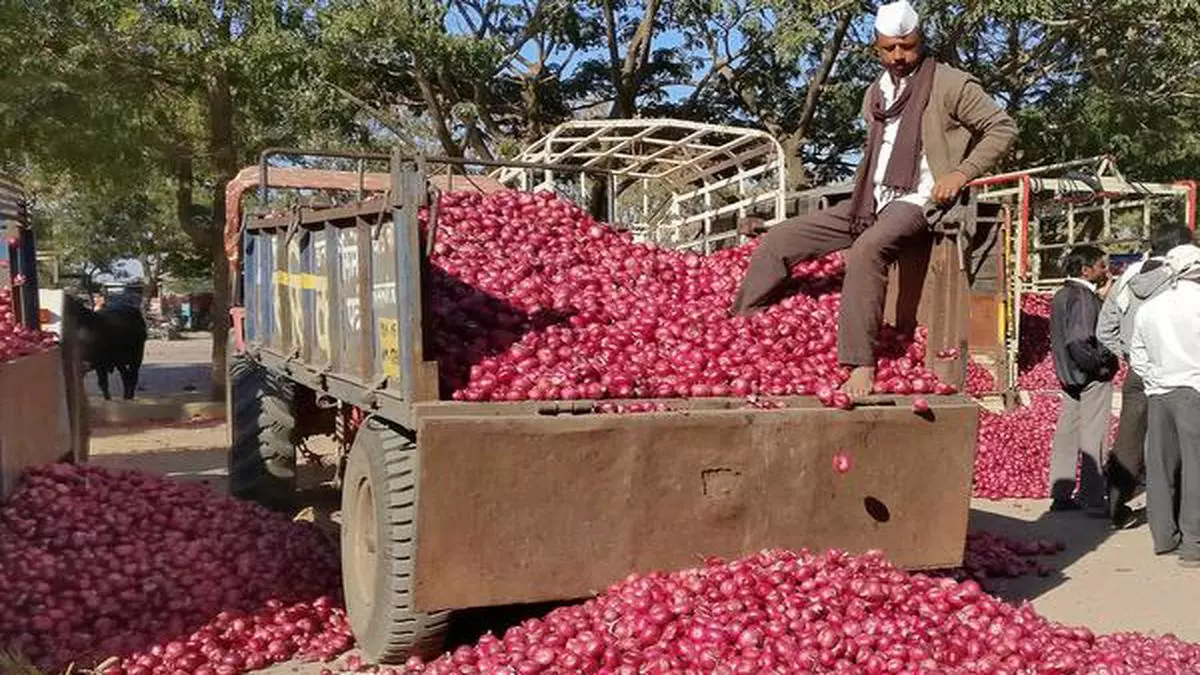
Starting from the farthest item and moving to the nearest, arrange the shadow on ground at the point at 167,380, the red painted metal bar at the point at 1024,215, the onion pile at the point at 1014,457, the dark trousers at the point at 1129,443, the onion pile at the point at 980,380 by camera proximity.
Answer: the shadow on ground at the point at 167,380 < the red painted metal bar at the point at 1024,215 < the onion pile at the point at 980,380 < the onion pile at the point at 1014,457 < the dark trousers at the point at 1129,443

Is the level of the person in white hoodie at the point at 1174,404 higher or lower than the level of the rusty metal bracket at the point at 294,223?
lower

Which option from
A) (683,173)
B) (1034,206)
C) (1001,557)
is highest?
(683,173)

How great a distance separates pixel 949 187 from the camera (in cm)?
520

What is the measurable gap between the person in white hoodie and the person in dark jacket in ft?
3.57

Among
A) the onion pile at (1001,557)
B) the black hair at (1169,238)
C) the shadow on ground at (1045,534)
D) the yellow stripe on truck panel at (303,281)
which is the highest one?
the black hair at (1169,238)

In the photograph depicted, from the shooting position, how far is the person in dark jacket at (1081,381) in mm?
8547

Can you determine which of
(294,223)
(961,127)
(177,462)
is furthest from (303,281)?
(177,462)

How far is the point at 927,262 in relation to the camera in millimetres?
5391

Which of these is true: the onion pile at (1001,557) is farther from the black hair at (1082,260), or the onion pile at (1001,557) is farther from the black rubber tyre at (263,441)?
the black rubber tyre at (263,441)

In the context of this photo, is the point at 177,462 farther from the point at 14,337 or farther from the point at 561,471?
the point at 561,471

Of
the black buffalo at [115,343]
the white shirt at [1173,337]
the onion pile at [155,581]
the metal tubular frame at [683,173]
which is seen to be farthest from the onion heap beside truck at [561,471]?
the black buffalo at [115,343]

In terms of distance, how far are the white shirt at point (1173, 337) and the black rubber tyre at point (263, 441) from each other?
5.44 meters

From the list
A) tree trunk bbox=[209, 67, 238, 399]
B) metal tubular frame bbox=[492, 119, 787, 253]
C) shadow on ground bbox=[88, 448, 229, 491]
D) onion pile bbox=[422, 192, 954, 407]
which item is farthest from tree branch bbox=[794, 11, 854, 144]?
onion pile bbox=[422, 192, 954, 407]

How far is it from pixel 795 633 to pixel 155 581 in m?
3.07
